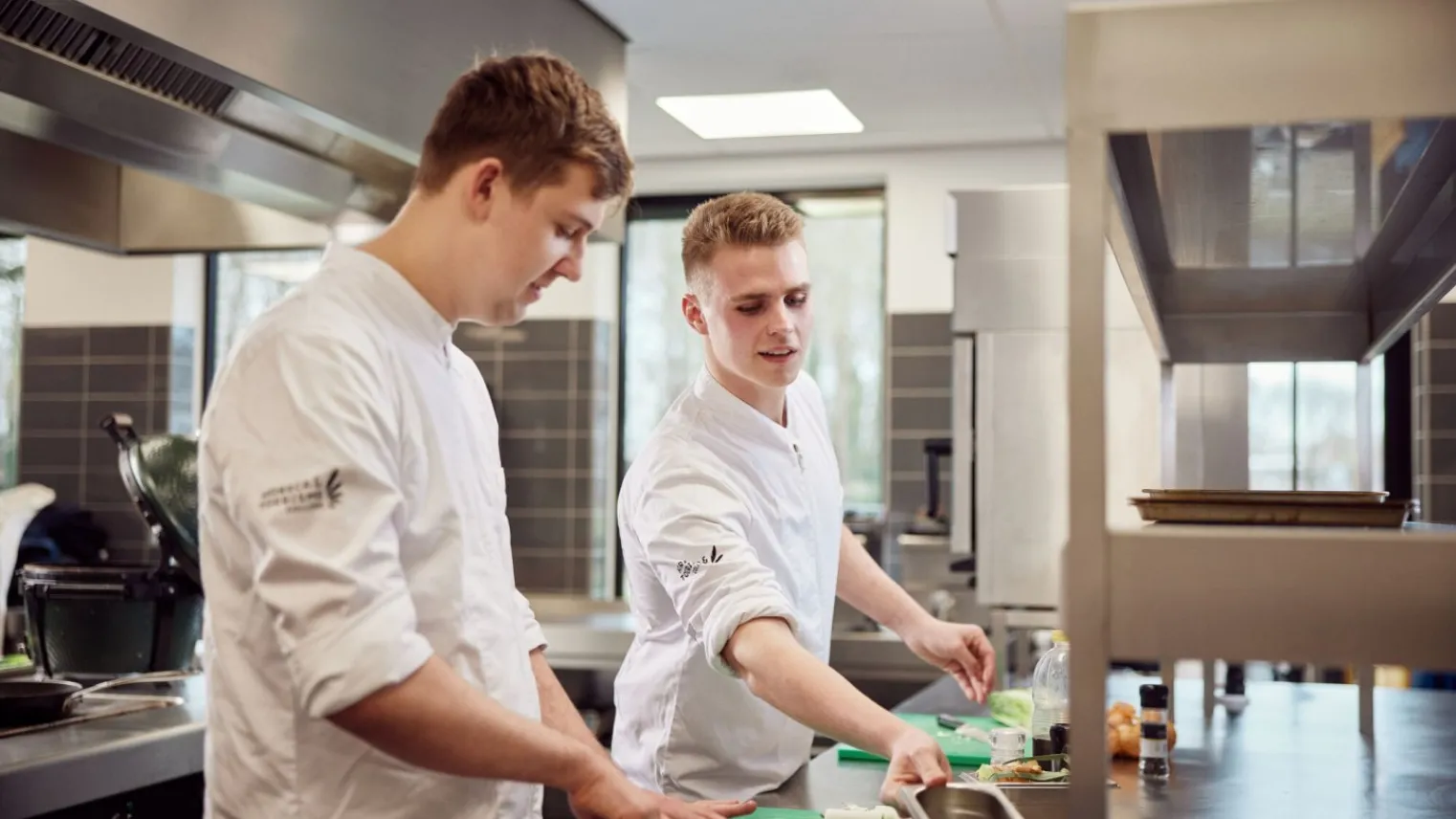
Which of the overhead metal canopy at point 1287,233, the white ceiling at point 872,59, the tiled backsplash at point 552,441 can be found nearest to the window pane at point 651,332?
the tiled backsplash at point 552,441

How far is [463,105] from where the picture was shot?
1.39 metres

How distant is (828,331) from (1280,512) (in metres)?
4.45

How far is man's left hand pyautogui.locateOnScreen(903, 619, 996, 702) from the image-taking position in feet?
6.95

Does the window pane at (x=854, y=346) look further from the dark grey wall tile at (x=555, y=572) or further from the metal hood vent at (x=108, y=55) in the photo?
the metal hood vent at (x=108, y=55)

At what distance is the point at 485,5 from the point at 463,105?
1924 mm

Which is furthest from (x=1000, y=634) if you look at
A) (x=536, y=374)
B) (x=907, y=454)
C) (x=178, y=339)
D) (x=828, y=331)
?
(x=178, y=339)

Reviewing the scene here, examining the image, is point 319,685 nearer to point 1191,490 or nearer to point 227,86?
point 1191,490

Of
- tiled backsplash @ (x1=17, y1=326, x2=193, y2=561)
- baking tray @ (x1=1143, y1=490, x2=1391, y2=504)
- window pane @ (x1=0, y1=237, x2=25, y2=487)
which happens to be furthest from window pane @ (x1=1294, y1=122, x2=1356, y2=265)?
window pane @ (x1=0, y1=237, x2=25, y2=487)

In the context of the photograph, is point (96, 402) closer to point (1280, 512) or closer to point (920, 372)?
point (920, 372)

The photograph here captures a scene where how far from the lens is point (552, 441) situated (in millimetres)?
5656

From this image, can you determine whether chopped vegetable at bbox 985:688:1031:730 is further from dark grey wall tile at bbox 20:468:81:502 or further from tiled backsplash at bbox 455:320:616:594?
dark grey wall tile at bbox 20:468:81:502

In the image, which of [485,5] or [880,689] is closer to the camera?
[485,5]

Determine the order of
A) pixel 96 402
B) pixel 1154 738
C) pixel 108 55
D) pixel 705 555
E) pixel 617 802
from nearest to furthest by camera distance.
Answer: pixel 617 802
pixel 705 555
pixel 1154 738
pixel 108 55
pixel 96 402

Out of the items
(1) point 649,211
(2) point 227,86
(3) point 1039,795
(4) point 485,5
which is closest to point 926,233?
(1) point 649,211
